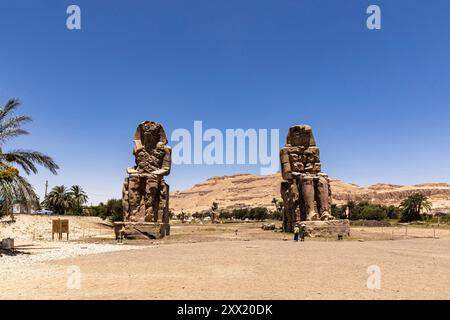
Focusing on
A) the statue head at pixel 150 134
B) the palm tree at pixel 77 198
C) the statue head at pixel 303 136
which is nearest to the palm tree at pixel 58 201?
the palm tree at pixel 77 198

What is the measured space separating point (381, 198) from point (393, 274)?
14455 centimetres

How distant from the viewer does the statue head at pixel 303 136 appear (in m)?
23.6

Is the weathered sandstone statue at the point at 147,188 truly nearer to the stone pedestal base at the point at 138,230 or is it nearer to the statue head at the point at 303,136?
the stone pedestal base at the point at 138,230

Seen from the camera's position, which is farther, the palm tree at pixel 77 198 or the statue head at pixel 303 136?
the palm tree at pixel 77 198

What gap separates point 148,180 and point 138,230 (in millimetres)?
2826

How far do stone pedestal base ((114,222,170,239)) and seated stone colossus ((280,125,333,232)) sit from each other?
26.9 feet

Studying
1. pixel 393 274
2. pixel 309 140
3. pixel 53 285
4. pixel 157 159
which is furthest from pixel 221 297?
pixel 309 140

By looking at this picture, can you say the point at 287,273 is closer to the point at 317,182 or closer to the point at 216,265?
the point at 216,265

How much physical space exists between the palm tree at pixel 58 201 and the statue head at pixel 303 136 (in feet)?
140

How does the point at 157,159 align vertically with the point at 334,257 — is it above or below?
above

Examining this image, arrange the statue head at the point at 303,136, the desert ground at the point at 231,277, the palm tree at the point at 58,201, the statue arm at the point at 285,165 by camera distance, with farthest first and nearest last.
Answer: the palm tree at the point at 58,201, the statue head at the point at 303,136, the statue arm at the point at 285,165, the desert ground at the point at 231,277

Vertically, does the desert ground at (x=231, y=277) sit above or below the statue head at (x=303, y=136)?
below
